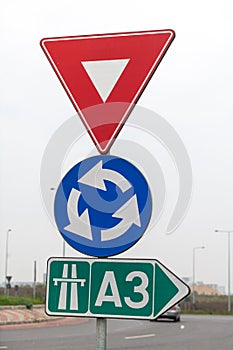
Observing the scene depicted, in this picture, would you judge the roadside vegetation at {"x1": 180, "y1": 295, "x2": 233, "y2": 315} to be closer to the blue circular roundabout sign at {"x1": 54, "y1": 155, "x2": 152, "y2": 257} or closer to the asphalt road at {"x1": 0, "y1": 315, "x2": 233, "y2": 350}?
the asphalt road at {"x1": 0, "y1": 315, "x2": 233, "y2": 350}

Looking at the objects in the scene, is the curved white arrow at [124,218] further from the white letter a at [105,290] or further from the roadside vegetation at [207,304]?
the roadside vegetation at [207,304]

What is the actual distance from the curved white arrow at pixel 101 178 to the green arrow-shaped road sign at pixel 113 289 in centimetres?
37

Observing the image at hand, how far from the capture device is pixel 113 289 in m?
3.49

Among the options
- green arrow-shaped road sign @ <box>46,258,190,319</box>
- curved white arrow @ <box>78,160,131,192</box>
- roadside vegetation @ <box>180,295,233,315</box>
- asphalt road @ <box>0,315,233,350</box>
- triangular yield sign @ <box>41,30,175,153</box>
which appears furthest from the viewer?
roadside vegetation @ <box>180,295,233,315</box>

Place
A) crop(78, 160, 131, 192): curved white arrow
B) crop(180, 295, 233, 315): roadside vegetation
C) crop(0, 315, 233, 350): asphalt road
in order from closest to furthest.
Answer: crop(78, 160, 131, 192): curved white arrow
crop(0, 315, 233, 350): asphalt road
crop(180, 295, 233, 315): roadside vegetation

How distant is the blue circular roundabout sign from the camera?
138 inches

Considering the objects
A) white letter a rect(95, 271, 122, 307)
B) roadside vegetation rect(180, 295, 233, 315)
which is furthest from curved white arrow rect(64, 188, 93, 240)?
roadside vegetation rect(180, 295, 233, 315)

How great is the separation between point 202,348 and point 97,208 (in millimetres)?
17303

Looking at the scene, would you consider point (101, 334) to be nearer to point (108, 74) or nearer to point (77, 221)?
point (77, 221)

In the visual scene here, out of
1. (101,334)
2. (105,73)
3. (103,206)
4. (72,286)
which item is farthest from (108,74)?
(101,334)

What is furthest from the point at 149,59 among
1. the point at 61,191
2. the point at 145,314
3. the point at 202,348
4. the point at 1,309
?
the point at 1,309

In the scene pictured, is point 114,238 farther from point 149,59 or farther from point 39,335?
point 39,335

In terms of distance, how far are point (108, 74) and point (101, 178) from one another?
1.87 feet

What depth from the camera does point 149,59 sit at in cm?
375
